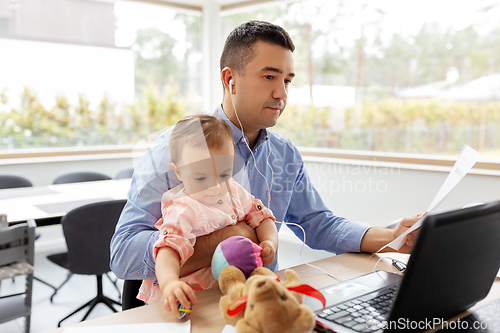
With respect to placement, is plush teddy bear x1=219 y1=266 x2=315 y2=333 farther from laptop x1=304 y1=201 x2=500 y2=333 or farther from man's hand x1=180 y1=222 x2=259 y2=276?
man's hand x1=180 y1=222 x2=259 y2=276

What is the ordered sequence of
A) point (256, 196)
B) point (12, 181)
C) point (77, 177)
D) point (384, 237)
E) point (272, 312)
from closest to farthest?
point (272, 312)
point (384, 237)
point (256, 196)
point (12, 181)
point (77, 177)

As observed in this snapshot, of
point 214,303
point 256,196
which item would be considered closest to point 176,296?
point 214,303

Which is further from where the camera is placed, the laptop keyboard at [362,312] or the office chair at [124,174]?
the office chair at [124,174]

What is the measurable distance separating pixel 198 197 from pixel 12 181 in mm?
3096

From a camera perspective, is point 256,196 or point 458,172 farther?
point 256,196

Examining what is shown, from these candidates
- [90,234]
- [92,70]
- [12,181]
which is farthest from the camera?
[92,70]

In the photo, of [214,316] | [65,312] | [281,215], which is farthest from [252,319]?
[65,312]

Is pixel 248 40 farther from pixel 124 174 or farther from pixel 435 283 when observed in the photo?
pixel 124 174

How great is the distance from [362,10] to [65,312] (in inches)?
147

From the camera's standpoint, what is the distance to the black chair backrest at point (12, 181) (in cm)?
345

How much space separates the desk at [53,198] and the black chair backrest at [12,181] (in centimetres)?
44

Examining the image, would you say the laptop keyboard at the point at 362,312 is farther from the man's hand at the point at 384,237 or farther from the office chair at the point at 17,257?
the office chair at the point at 17,257

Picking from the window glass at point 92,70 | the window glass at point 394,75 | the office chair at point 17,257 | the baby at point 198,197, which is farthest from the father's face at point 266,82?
the window glass at point 92,70

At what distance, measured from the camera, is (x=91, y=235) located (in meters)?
2.43
